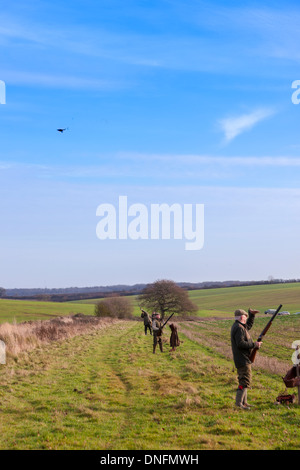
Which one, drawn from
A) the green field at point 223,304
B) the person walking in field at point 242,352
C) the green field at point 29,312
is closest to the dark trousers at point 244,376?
the person walking in field at point 242,352

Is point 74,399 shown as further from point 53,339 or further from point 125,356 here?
point 53,339

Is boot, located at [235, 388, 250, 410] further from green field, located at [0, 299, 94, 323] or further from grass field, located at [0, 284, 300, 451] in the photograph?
green field, located at [0, 299, 94, 323]

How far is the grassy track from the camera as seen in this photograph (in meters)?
9.68

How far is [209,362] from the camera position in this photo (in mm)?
20938

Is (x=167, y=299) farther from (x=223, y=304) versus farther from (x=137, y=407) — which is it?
(x=137, y=407)

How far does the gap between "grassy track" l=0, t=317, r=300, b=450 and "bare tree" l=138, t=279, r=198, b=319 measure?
54297 millimetres

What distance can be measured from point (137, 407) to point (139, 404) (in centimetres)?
37

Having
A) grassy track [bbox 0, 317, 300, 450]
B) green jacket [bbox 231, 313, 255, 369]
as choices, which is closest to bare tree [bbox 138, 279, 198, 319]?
grassy track [bbox 0, 317, 300, 450]

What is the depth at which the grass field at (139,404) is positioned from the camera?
31.8 ft

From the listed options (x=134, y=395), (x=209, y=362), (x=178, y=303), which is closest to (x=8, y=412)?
(x=134, y=395)

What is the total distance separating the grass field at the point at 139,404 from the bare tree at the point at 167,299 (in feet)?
171

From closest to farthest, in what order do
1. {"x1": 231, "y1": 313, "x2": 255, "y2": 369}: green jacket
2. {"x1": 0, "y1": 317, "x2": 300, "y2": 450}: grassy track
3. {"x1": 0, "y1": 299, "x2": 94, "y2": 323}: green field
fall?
1. {"x1": 0, "y1": 317, "x2": 300, "y2": 450}: grassy track
2. {"x1": 231, "y1": 313, "x2": 255, "y2": 369}: green jacket
3. {"x1": 0, "y1": 299, "x2": 94, "y2": 323}: green field

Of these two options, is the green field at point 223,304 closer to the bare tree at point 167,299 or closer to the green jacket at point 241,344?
the bare tree at point 167,299
